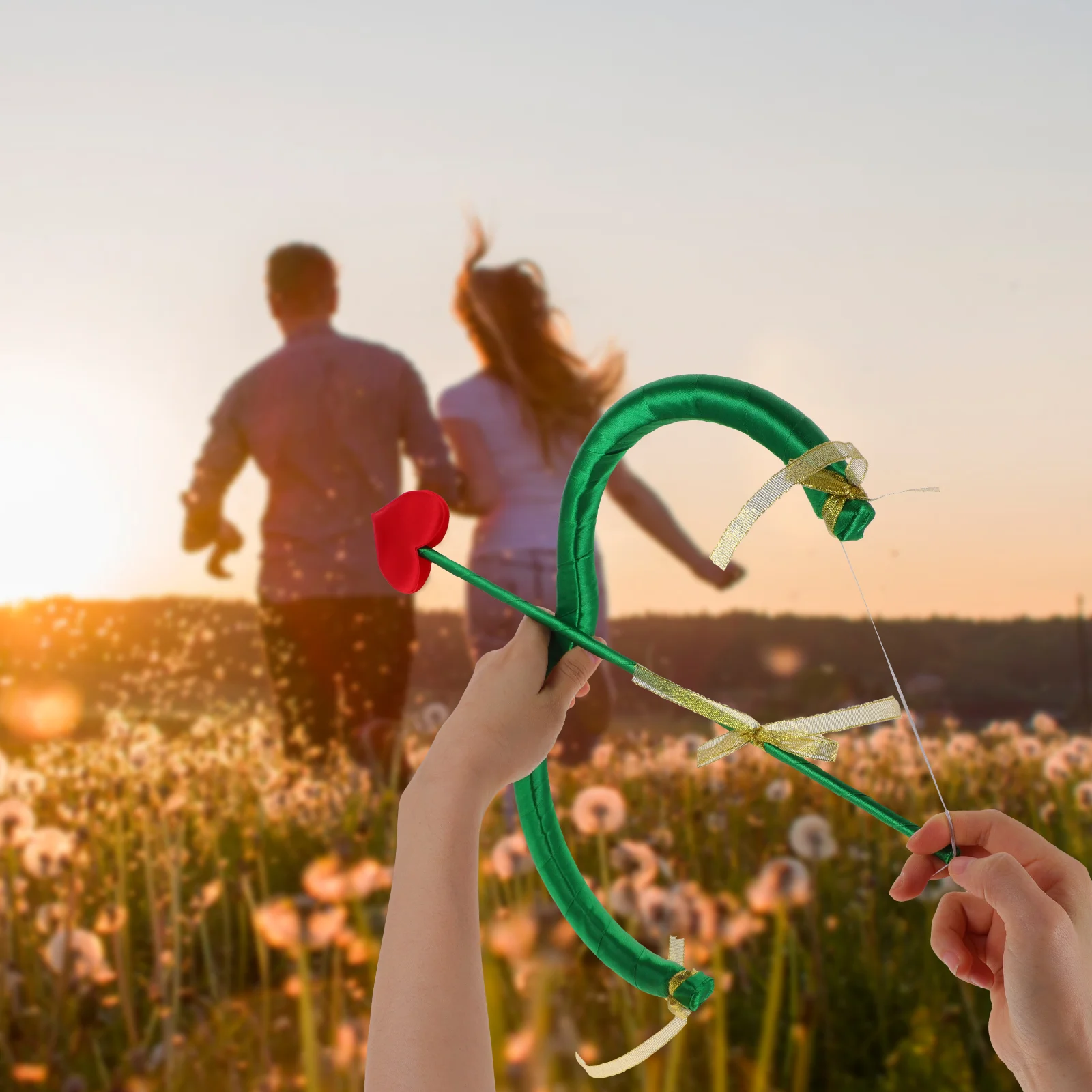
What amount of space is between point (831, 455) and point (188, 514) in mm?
4297

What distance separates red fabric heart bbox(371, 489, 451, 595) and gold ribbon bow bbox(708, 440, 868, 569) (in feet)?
1.12

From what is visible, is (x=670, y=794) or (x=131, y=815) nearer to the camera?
(x=131, y=815)

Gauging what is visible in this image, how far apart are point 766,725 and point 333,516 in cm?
378

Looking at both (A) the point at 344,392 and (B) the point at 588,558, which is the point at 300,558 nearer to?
(A) the point at 344,392

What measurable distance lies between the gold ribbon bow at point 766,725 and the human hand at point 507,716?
0.09m

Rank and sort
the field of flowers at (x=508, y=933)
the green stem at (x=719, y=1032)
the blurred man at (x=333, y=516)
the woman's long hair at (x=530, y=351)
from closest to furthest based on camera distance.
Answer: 1. the green stem at (x=719, y=1032)
2. the field of flowers at (x=508, y=933)
3. the woman's long hair at (x=530, y=351)
4. the blurred man at (x=333, y=516)

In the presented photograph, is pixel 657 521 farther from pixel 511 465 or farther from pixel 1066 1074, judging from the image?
pixel 1066 1074

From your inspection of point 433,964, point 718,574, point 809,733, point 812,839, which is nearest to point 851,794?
point 809,733

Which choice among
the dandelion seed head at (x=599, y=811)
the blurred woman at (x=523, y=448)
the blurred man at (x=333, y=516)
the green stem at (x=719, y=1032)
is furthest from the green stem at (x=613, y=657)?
the blurred man at (x=333, y=516)

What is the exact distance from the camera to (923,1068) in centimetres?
238

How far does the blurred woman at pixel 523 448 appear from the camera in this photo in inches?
159

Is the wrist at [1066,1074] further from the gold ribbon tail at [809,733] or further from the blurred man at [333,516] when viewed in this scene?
the blurred man at [333,516]

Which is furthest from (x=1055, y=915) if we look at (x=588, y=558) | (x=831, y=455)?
(x=588, y=558)

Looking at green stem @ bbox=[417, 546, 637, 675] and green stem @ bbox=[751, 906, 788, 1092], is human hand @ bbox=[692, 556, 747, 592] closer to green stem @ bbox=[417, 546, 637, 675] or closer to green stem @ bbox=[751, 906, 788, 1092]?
green stem @ bbox=[751, 906, 788, 1092]
